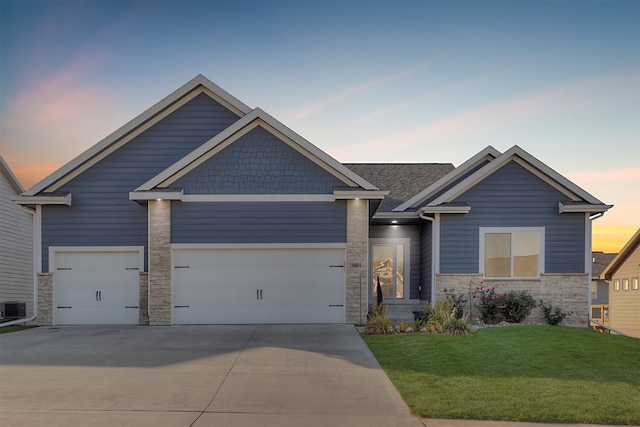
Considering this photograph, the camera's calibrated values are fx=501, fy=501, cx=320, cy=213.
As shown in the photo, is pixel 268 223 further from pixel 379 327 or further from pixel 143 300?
pixel 143 300

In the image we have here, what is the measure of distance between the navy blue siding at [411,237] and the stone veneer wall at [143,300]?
8.08 m

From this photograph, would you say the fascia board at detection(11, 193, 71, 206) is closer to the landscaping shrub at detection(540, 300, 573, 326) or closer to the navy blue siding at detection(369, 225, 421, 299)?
the navy blue siding at detection(369, 225, 421, 299)

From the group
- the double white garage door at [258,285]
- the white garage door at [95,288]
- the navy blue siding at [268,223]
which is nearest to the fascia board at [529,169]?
the navy blue siding at [268,223]

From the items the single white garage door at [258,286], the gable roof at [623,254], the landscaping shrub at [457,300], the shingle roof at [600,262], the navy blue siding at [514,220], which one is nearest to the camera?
the single white garage door at [258,286]

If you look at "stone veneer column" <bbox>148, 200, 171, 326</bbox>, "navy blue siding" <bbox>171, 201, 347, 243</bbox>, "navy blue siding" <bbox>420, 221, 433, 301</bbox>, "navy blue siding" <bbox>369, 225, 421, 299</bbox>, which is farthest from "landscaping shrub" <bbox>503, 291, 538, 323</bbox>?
"stone veneer column" <bbox>148, 200, 171, 326</bbox>

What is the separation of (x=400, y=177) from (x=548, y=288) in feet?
24.6

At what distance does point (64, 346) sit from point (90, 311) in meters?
4.57

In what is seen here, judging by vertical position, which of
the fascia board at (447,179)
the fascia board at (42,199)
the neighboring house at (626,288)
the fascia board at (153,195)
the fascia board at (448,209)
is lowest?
the neighboring house at (626,288)

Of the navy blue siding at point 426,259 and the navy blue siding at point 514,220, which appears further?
the navy blue siding at point 426,259

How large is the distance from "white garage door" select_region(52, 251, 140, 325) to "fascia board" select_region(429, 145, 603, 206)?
10008 mm

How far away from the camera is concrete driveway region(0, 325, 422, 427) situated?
6.57m

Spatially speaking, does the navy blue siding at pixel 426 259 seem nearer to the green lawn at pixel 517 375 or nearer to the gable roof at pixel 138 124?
the green lawn at pixel 517 375

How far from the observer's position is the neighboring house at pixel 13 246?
70.7 ft

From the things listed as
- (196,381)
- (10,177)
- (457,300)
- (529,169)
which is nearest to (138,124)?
(10,177)
